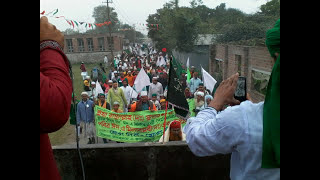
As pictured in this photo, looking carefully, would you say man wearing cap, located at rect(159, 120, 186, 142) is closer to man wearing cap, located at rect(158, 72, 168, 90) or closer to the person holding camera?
the person holding camera

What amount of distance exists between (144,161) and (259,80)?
32.1 feet

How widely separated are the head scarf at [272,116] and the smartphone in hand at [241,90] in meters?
0.35

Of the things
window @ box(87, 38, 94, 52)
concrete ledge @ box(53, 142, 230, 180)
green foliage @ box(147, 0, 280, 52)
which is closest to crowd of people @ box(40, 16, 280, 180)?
concrete ledge @ box(53, 142, 230, 180)

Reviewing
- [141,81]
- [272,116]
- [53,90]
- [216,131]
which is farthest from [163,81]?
[53,90]

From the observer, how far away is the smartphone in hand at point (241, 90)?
5.16ft

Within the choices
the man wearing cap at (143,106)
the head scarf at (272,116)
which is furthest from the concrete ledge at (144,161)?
the man wearing cap at (143,106)

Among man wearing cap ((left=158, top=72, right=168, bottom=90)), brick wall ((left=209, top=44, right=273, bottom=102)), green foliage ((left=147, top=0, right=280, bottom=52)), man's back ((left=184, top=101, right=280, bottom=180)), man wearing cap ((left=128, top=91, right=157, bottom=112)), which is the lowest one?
man wearing cap ((left=128, top=91, right=157, bottom=112))

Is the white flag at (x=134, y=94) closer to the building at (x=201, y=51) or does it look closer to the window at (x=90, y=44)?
the building at (x=201, y=51)

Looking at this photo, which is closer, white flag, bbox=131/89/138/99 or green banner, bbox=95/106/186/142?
green banner, bbox=95/106/186/142

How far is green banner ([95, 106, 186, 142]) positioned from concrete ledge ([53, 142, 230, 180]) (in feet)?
13.6

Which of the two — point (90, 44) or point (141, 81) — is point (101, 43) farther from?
point (141, 81)

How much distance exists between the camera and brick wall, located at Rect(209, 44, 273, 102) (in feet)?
35.9

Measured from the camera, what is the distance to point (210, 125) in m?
1.34
